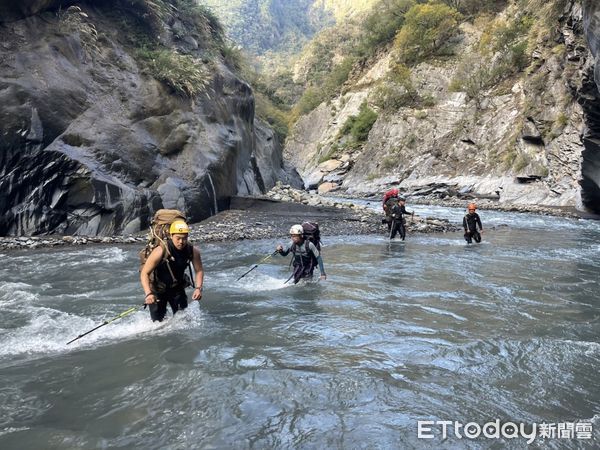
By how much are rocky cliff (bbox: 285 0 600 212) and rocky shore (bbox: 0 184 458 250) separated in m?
9.38

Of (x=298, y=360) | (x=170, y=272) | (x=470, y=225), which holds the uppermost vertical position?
(x=470, y=225)

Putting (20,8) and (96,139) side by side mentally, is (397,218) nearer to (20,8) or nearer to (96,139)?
(96,139)

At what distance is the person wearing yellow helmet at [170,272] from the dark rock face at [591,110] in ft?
48.5

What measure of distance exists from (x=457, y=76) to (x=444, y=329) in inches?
1784

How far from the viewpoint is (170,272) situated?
6082mm

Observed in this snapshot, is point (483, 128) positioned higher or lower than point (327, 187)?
higher

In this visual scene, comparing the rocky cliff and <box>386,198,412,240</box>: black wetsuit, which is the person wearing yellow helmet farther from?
the rocky cliff

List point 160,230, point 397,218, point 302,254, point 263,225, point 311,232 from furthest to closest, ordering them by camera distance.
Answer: point 263,225
point 397,218
point 311,232
point 302,254
point 160,230

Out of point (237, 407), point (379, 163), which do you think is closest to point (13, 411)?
point (237, 407)

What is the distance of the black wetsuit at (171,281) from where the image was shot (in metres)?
6.05

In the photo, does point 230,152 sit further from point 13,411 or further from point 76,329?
point 13,411

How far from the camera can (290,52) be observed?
15675 cm

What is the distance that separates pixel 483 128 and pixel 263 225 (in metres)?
29.6

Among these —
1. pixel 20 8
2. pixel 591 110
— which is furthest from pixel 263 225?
pixel 591 110
